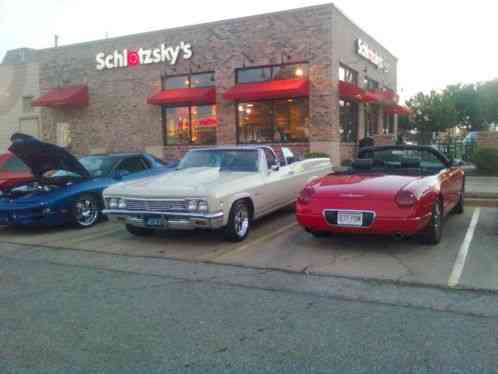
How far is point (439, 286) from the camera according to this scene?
4.57 meters

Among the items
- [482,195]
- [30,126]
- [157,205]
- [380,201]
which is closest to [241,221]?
[157,205]

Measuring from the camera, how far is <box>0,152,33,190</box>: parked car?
925 cm

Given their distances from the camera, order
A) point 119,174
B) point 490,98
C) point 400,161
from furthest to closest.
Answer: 1. point 490,98
2. point 119,174
3. point 400,161

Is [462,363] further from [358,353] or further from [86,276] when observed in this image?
[86,276]

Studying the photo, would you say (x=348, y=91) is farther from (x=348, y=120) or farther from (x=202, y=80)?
(x=202, y=80)

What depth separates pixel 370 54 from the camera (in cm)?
2167

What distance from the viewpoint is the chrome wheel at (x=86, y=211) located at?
27.1 feet

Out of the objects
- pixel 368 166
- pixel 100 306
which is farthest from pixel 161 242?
pixel 368 166

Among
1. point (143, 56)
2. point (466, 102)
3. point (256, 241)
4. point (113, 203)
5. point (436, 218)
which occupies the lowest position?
point (256, 241)

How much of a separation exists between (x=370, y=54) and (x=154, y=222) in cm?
1818

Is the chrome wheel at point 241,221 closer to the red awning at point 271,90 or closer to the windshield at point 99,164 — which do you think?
the windshield at point 99,164

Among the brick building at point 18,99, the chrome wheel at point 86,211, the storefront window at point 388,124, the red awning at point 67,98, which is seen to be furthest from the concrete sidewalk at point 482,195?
the brick building at point 18,99

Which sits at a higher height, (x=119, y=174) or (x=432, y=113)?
(x=432, y=113)

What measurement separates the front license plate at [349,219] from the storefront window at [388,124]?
864 inches
